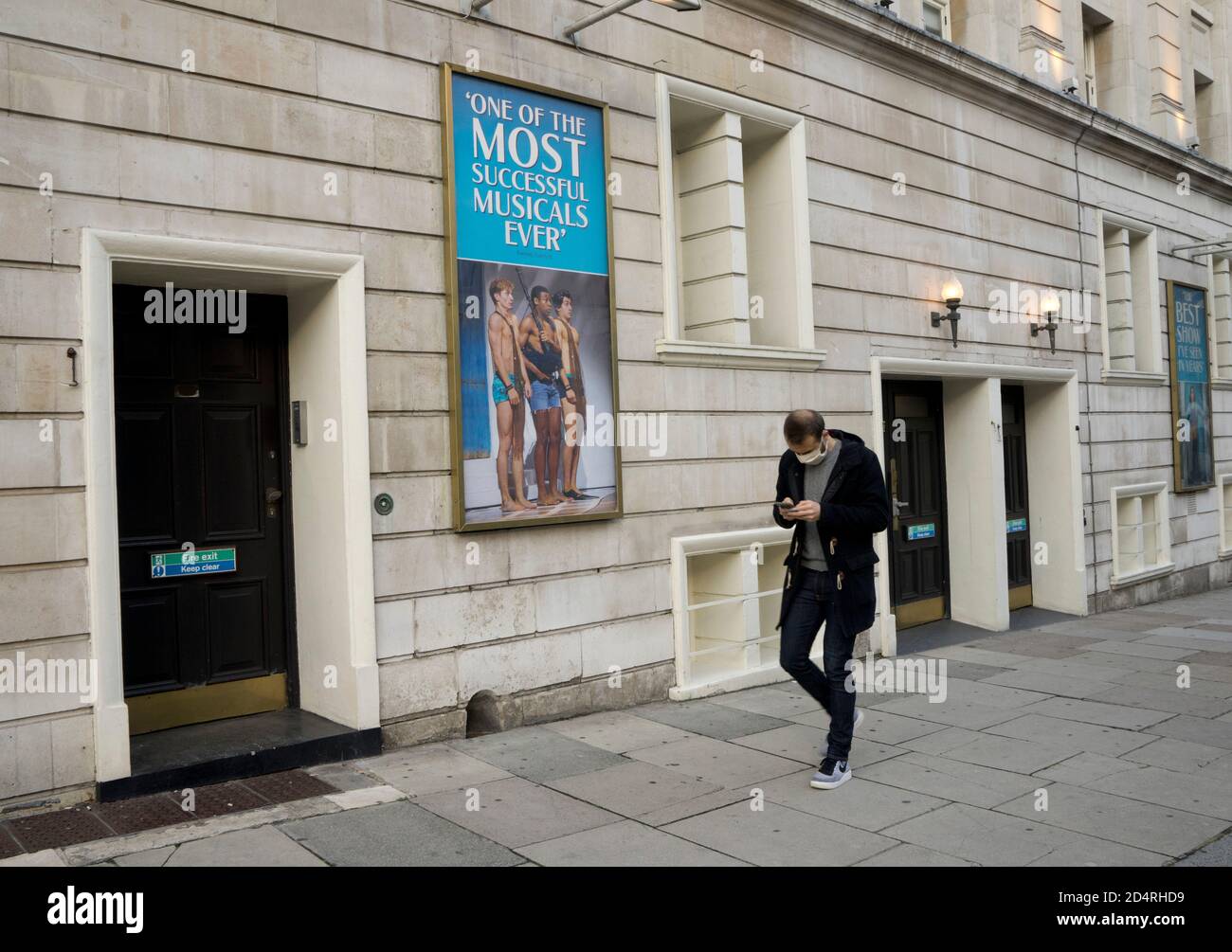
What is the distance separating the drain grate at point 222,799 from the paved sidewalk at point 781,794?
0.13 m

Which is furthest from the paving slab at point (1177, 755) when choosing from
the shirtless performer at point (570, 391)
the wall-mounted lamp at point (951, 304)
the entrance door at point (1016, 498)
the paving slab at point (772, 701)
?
the entrance door at point (1016, 498)

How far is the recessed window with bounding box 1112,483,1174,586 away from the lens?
15491mm

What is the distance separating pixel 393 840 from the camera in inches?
218

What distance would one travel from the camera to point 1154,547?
54.3 feet

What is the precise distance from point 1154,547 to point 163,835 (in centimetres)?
1537

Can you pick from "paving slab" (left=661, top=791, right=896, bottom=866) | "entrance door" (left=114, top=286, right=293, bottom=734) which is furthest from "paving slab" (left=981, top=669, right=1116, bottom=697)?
"entrance door" (left=114, top=286, right=293, bottom=734)

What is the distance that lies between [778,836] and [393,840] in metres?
2.01

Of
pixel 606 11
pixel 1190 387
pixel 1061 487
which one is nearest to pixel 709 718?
pixel 606 11

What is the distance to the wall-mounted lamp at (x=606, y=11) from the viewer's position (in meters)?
7.44

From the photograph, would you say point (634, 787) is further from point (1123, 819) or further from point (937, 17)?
point (937, 17)

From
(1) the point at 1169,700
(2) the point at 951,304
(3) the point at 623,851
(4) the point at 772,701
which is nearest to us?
(3) the point at 623,851

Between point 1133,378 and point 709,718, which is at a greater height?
point 1133,378

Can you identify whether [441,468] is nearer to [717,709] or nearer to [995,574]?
[717,709]

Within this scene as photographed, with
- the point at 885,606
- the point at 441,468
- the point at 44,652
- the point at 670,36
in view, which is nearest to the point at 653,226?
the point at 670,36
